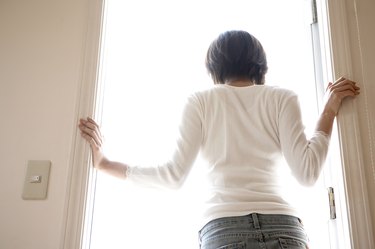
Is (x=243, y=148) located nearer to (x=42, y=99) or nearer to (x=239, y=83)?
(x=239, y=83)

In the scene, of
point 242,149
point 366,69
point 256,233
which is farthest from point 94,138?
point 366,69

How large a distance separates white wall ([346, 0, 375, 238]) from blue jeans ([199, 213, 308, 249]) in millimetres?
371

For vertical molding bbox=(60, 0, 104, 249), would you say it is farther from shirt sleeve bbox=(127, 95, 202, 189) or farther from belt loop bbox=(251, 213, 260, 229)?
belt loop bbox=(251, 213, 260, 229)

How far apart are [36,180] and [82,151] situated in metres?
0.18

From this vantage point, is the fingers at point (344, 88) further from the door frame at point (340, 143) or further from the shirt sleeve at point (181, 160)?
the shirt sleeve at point (181, 160)

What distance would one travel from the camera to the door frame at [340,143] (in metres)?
1.04

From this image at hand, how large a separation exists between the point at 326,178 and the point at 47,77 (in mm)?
1088

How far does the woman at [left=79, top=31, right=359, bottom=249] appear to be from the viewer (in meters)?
0.84

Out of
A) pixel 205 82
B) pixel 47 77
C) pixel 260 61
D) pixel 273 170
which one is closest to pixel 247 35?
pixel 260 61

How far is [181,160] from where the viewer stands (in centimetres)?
100

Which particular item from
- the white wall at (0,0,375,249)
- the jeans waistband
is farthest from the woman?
the white wall at (0,0,375,249)

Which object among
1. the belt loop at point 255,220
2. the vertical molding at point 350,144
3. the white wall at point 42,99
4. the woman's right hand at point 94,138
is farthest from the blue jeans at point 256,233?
the woman's right hand at point 94,138

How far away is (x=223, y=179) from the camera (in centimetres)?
91

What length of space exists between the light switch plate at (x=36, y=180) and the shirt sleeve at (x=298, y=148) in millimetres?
791
